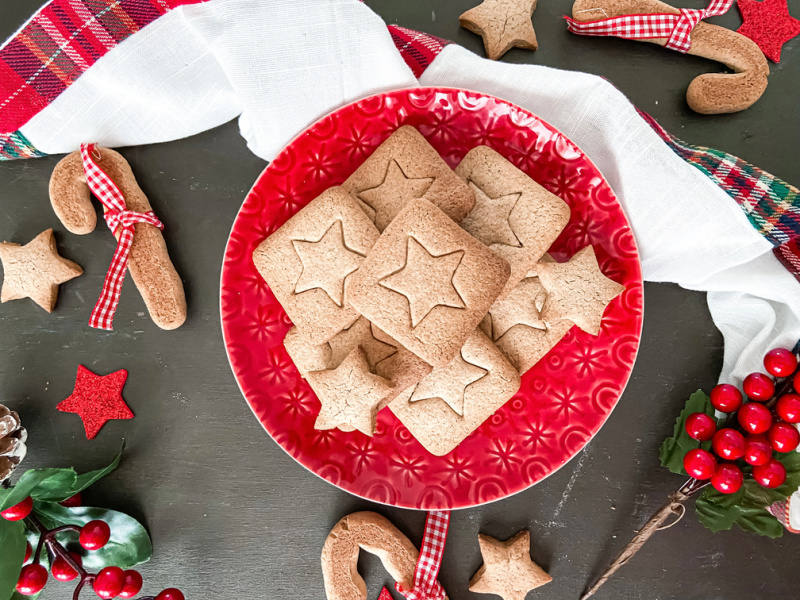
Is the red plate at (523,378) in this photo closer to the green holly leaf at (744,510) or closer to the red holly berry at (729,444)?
the red holly berry at (729,444)

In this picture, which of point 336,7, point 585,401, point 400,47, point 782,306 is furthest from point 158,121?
point 782,306

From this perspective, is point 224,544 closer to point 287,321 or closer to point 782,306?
point 287,321

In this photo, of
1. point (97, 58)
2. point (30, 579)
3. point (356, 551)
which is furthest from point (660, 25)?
point (30, 579)

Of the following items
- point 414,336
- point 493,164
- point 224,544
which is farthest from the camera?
point 224,544

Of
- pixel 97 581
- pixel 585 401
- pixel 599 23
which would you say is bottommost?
pixel 585 401

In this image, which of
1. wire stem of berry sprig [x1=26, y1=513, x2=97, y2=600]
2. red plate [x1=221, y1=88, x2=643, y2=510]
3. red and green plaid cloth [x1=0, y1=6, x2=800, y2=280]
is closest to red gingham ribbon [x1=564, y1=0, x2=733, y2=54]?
red and green plaid cloth [x1=0, y1=6, x2=800, y2=280]

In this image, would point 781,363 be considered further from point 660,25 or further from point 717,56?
point 660,25
